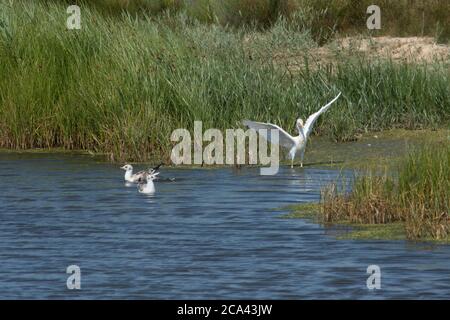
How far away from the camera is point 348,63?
21.9m

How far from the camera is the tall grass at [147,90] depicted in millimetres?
19859

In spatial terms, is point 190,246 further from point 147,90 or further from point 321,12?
point 321,12

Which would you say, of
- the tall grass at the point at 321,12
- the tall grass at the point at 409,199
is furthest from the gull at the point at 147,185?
the tall grass at the point at 321,12

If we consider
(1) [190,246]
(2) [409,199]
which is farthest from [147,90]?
(2) [409,199]

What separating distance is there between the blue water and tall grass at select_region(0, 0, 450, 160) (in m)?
1.40

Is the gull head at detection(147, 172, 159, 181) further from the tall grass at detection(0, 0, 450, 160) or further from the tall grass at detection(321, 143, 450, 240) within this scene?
the tall grass at detection(321, 143, 450, 240)

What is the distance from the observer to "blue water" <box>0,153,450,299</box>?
12.1 meters

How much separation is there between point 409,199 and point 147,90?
6.76 m

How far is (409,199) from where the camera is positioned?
1395 centimetres

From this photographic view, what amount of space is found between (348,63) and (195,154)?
3656 millimetres

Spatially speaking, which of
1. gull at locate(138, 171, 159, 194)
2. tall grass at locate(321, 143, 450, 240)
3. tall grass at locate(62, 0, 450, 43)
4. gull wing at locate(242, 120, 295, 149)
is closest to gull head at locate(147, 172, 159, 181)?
gull at locate(138, 171, 159, 194)

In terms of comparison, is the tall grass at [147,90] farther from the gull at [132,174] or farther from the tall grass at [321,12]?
the tall grass at [321,12]

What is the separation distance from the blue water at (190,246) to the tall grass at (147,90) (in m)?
1.40
